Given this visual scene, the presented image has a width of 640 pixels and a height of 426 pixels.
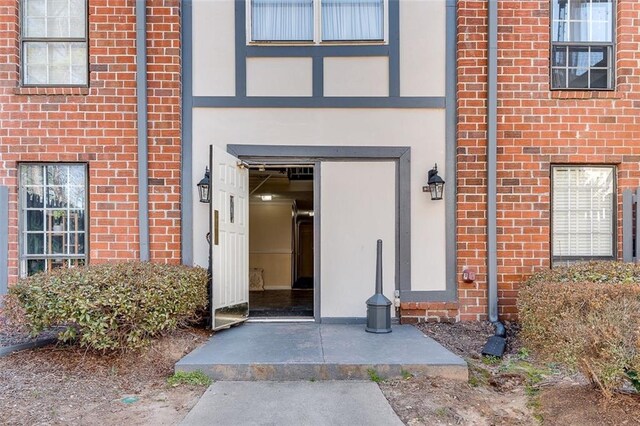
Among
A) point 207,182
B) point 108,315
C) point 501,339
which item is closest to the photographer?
point 108,315

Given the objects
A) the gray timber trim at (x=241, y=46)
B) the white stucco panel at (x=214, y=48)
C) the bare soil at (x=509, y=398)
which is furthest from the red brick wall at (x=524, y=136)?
the white stucco panel at (x=214, y=48)

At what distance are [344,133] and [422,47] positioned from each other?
1.48m

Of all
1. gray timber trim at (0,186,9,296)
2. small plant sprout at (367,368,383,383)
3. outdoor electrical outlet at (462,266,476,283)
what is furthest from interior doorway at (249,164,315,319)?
small plant sprout at (367,368,383,383)

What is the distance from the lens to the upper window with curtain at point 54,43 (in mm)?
5250

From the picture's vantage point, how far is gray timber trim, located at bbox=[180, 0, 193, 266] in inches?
206

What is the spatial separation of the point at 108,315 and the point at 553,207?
527 cm

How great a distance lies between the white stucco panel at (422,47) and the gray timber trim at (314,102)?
12 cm

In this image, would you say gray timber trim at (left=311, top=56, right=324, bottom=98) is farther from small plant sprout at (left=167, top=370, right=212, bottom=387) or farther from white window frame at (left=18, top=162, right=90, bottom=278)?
small plant sprout at (left=167, top=370, right=212, bottom=387)

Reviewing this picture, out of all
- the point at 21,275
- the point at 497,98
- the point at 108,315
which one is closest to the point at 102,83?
the point at 21,275

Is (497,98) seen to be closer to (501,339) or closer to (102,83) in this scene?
(501,339)

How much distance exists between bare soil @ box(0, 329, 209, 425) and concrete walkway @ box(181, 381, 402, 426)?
0.21m

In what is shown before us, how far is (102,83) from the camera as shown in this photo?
5199 millimetres

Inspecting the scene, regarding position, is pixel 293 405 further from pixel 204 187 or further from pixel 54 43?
pixel 54 43

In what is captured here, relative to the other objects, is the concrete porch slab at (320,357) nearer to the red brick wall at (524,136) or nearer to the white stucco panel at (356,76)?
the red brick wall at (524,136)
